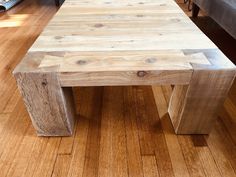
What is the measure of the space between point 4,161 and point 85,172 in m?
0.35

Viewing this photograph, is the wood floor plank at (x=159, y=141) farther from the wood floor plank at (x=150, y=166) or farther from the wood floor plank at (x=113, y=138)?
the wood floor plank at (x=113, y=138)

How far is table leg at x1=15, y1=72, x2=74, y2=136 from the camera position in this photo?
2.66 feet

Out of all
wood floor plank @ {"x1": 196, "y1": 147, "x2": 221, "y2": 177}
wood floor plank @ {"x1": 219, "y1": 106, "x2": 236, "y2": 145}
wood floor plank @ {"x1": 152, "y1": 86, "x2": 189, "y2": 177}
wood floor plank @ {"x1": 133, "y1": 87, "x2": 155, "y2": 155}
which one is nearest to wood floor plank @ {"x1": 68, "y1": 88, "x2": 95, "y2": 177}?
wood floor plank @ {"x1": 133, "y1": 87, "x2": 155, "y2": 155}

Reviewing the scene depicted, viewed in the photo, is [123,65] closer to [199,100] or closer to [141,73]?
[141,73]

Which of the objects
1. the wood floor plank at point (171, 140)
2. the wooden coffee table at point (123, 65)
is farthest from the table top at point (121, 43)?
the wood floor plank at point (171, 140)

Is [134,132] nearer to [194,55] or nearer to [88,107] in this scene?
[88,107]

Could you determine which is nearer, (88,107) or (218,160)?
(218,160)

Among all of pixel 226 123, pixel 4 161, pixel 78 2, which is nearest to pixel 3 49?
pixel 78 2

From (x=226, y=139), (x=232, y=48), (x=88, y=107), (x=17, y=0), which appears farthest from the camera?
(x=17, y=0)

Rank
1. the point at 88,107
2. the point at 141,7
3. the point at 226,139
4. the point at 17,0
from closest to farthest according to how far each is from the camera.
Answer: the point at 226,139, the point at 88,107, the point at 141,7, the point at 17,0

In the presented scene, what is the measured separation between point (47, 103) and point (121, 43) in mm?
392

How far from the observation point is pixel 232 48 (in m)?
1.76

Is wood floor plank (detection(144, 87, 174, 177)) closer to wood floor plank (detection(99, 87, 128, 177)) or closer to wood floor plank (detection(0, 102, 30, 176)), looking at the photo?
wood floor plank (detection(99, 87, 128, 177))

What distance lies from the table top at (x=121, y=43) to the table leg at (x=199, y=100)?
42 mm
